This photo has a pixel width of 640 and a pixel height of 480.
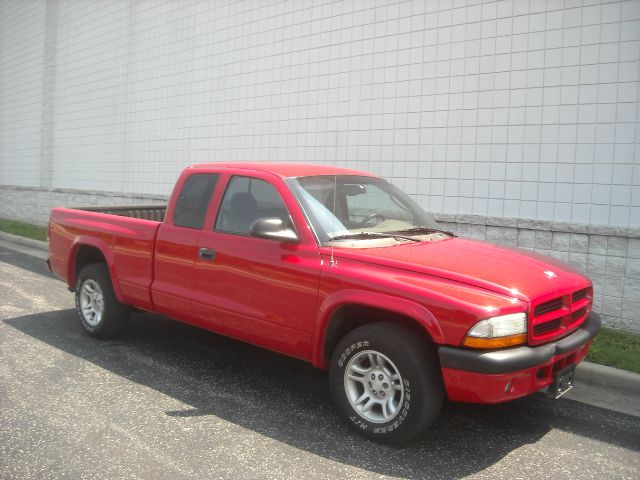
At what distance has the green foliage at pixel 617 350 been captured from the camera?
17.3ft

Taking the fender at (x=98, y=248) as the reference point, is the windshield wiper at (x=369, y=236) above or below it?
above

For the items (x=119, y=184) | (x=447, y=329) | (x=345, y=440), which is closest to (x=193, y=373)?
(x=345, y=440)

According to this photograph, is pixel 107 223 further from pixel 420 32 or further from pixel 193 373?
pixel 420 32

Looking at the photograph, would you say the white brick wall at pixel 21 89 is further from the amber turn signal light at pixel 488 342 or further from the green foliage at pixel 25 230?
the amber turn signal light at pixel 488 342

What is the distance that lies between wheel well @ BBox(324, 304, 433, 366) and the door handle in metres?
1.23

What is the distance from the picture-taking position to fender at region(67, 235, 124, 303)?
580cm

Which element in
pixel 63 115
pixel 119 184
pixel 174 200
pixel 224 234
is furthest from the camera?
pixel 63 115

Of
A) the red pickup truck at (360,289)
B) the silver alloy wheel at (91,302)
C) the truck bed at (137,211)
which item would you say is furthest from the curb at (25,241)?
the red pickup truck at (360,289)

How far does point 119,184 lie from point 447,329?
487 inches

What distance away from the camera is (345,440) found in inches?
154

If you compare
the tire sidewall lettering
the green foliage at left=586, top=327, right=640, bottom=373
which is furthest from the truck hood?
the green foliage at left=586, top=327, right=640, bottom=373

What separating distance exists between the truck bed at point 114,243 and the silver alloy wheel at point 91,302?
31 centimetres

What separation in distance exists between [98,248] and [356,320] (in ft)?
10.1

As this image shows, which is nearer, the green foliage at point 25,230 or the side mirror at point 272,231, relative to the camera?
the side mirror at point 272,231
